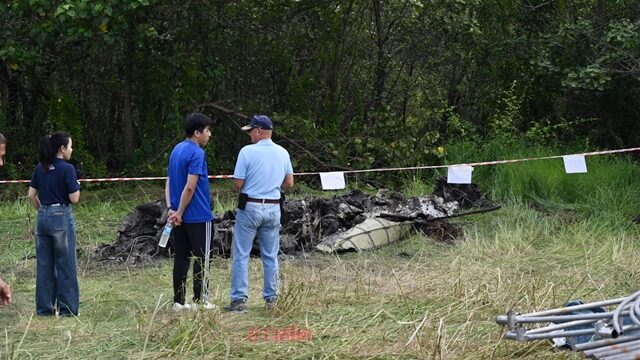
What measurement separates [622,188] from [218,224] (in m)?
5.79

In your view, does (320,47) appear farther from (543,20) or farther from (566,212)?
(566,212)

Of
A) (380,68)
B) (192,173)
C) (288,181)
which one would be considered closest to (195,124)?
(192,173)

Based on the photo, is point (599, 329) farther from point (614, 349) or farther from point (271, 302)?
point (271, 302)

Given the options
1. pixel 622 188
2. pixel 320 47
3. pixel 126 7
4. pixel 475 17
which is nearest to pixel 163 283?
pixel 126 7

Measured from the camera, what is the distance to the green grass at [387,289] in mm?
5555

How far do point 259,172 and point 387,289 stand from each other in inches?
56.5

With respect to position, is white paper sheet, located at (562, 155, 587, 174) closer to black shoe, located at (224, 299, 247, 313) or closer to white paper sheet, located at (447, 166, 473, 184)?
white paper sheet, located at (447, 166, 473, 184)

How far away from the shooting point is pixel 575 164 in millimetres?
11945

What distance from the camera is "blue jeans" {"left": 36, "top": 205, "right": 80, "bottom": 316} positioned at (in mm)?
7109

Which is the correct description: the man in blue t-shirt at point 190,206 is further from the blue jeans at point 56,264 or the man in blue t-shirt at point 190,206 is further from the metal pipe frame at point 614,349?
the metal pipe frame at point 614,349

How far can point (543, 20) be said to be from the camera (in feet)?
56.6

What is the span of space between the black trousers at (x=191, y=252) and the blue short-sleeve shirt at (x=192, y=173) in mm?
76

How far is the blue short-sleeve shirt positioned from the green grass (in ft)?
2.18

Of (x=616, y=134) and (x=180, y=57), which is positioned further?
(x=616, y=134)
